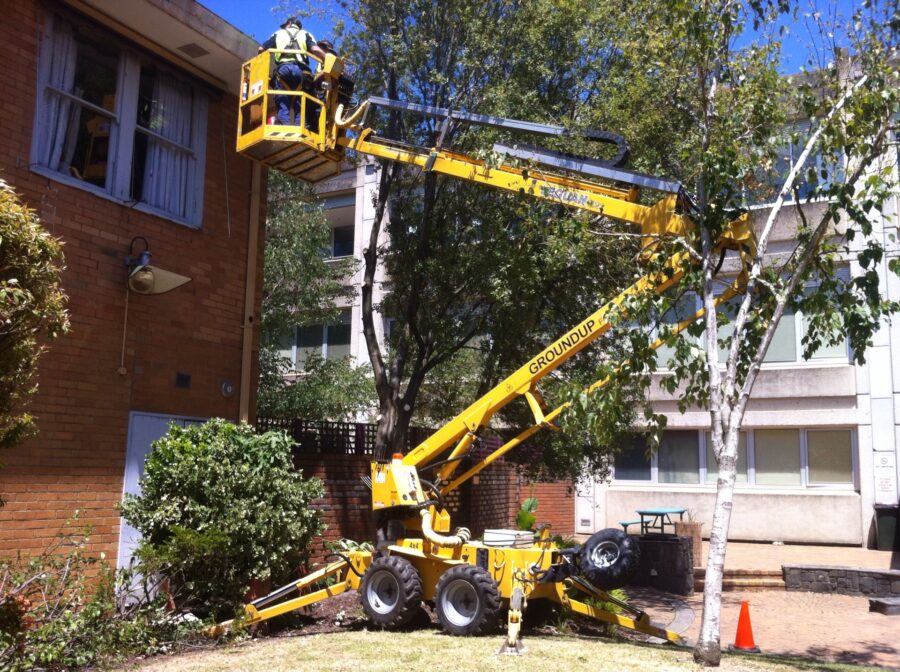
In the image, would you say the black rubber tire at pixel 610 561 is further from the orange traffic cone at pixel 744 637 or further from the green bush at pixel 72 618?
the green bush at pixel 72 618

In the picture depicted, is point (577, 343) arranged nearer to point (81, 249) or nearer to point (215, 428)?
point (215, 428)

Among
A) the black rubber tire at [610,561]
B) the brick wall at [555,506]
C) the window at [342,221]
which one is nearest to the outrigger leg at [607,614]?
the black rubber tire at [610,561]

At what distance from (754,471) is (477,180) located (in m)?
13.8

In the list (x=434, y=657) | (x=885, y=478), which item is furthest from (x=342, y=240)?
(x=434, y=657)

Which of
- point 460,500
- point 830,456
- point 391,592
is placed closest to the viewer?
point 391,592

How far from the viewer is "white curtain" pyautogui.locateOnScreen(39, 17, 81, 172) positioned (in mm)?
9516

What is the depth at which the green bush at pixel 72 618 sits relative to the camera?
22.1 ft

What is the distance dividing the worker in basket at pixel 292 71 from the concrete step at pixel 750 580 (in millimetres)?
10110

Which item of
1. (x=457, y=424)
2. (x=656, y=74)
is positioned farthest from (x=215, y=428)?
(x=656, y=74)

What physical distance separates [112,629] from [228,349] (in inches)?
169

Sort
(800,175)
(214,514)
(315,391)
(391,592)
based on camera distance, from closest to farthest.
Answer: (214,514)
(800,175)
(391,592)
(315,391)

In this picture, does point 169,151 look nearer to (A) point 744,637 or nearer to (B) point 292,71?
(B) point 292,71

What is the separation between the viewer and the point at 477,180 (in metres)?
10.8

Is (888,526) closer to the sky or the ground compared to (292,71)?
closer to the ground
